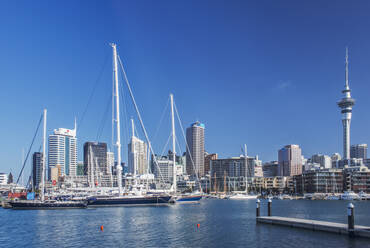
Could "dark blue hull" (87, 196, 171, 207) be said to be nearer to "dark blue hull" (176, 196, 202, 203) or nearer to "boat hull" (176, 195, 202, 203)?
"boat hull" (176, 195, 202, 203)

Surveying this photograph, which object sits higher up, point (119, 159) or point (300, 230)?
point (119, 159)

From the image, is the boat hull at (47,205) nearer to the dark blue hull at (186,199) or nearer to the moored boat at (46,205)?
the moored boat at (46,205)

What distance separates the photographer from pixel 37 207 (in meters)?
87.4

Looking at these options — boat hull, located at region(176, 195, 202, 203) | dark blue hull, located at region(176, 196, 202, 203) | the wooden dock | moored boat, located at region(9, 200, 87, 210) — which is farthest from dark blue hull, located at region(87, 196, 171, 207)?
the wooden dock

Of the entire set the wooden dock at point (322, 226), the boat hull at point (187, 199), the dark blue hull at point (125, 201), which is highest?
the wooden dock at point (322, 226)

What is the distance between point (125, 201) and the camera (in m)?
93.9

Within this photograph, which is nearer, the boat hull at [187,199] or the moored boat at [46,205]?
the moored boat at [46,205]

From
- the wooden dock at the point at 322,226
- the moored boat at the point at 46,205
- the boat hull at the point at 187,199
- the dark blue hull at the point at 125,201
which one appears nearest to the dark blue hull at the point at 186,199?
the boat hull at the point at 187,199

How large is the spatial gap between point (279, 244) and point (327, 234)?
21.9 ft

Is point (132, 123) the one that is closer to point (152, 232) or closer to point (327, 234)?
point (152, 232)

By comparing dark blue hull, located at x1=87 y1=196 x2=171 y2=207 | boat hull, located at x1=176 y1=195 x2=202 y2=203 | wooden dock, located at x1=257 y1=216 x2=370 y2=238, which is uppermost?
wooden dock, located at x1=257 y1=216 x2=370 y2=238

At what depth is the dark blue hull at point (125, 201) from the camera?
308 ft

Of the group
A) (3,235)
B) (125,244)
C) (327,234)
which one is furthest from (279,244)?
(3,235)

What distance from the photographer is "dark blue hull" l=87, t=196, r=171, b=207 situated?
93938 millimetres
